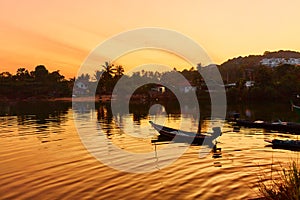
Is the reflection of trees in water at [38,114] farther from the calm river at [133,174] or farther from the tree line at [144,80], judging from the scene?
the tree line at [144,80]

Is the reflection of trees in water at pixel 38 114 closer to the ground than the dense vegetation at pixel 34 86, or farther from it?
closer to the ground

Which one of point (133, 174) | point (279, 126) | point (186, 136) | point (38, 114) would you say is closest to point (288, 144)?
point (186, 136)

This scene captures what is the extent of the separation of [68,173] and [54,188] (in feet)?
7.26

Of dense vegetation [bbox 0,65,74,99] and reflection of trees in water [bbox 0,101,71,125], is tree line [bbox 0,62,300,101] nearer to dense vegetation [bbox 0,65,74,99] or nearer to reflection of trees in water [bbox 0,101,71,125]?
dense vegetation [bbox 0,65,74,99]

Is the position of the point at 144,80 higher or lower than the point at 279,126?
higher

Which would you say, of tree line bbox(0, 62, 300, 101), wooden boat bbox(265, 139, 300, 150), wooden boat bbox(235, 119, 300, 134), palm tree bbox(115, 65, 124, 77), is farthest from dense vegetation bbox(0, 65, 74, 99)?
wooden boat bbox(265, 139, 300, 150)

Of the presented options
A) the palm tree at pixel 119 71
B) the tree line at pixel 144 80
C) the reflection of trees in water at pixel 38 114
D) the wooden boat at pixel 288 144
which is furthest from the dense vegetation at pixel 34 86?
the wooden boat at pixel 288 144

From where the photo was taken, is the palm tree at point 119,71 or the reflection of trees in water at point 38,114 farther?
the palm tree at point 119,71

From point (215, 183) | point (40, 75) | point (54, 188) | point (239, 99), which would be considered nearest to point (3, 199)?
point (54, 188)

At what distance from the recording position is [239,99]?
7881cm

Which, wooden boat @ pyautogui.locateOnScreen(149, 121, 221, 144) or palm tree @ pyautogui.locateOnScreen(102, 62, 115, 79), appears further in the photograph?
→ palm tree @ pyautogui.locateOnScreen(102, 62, 115, 79)

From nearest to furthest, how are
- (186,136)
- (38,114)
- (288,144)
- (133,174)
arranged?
(133,174) → (288,144) → (186,136) → (38,114)

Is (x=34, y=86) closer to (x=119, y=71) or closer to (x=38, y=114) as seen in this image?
(x=119, y=71)

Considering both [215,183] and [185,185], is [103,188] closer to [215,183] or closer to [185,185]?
[185,185]
